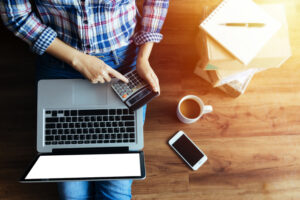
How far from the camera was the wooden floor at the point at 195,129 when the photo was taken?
3.75ft

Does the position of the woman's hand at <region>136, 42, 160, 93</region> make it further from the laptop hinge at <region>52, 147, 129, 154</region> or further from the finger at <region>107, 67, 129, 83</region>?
the laptop hinge at <region>52, 147, 129, 154</region>

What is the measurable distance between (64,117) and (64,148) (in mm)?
103

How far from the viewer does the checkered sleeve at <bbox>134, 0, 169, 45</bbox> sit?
85cm

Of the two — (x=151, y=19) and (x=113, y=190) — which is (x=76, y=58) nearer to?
(x=151, y=19)

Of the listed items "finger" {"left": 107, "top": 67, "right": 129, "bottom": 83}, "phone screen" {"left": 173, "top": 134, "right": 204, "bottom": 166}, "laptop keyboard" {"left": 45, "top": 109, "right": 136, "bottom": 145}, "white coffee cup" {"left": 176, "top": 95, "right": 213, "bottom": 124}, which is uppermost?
"finger" {"left": 107, "top": 67, "right": 129, "bottom": 83}

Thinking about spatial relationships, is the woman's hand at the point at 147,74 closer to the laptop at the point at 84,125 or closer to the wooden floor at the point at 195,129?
the laptop at the point at 84,125

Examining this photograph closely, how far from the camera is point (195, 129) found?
1182 millimetres

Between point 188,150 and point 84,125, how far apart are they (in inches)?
20.8

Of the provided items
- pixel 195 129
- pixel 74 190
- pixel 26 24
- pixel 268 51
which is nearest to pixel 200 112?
pixel 195 129

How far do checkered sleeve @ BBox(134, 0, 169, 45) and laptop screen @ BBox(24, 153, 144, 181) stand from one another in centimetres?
41

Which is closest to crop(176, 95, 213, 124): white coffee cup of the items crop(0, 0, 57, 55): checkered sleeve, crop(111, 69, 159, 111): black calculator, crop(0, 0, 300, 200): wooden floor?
crop(0, 0, 300, 200): wooden floor

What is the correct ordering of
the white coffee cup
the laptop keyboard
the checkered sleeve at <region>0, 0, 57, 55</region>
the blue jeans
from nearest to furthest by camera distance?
the checkered sleeve at <region>0, 0, 57, 55</region>
the laptop keyboard
the blue jeans
the white coffee cup

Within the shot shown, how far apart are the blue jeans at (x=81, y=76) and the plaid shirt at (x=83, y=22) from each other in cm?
4

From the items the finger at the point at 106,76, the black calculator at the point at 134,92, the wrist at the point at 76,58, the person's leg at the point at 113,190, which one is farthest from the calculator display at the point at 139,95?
the person's leg at the point at 113,190
